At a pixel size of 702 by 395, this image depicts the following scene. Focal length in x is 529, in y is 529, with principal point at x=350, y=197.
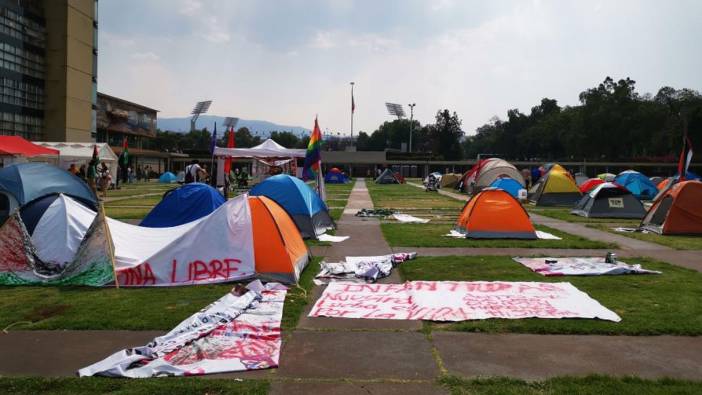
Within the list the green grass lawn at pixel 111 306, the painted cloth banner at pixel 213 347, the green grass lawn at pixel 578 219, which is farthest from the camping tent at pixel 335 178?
the painted cloth banner at pixel 213 347

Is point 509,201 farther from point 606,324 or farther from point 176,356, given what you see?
point 176,356

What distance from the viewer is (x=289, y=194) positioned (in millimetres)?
14031

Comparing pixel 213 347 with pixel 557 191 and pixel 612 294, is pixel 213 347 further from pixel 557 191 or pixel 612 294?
pixel 557 191

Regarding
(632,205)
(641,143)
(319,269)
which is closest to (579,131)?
(641,143)

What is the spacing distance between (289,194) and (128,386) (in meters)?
9.62

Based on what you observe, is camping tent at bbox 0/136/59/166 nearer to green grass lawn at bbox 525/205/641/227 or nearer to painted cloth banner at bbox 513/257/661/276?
painted cloth banner at bbox 513/257/661/276

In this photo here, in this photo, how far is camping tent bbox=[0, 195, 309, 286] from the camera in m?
8.42

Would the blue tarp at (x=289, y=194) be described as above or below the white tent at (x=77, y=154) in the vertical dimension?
below

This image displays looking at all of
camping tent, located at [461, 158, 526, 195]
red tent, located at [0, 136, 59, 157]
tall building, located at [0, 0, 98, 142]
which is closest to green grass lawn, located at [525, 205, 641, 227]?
camping tent, located at [461, 158, 526, 195]

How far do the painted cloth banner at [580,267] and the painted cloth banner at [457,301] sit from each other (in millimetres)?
1083

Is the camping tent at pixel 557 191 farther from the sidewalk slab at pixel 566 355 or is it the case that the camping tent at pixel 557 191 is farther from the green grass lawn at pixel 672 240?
the sidewalk slab at pixel 566 355

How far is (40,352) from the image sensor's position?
550 centimetres

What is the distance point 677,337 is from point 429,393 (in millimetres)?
3436

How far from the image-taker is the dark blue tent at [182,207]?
39.6 feet
